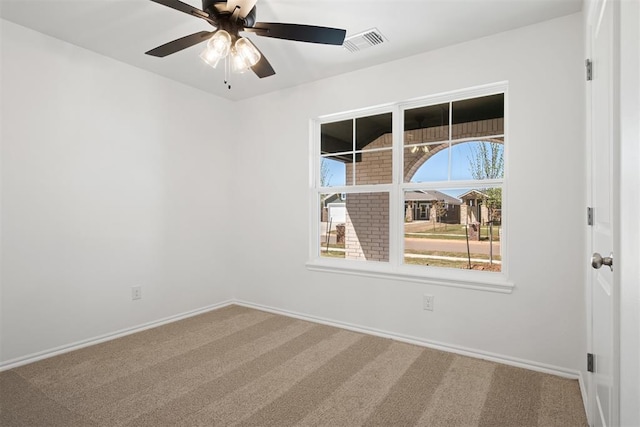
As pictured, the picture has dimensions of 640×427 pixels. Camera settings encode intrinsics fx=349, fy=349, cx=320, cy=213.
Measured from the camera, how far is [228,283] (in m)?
4.28

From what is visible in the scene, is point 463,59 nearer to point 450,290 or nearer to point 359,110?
point 359,110

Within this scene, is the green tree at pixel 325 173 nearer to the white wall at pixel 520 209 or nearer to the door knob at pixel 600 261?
the white wall at pixel 520 209

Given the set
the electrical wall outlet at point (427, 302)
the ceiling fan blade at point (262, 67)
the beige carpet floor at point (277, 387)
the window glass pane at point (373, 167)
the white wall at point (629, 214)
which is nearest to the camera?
the white wall at point (629, 214)

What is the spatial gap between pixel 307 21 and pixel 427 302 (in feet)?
7.96

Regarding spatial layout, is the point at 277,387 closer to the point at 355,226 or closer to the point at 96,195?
the point at 355,226

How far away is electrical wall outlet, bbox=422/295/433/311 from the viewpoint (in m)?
2.99

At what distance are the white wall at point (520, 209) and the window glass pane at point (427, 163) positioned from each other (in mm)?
480

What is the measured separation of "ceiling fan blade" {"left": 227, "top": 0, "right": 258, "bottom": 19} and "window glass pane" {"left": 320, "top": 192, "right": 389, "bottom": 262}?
2.04 m

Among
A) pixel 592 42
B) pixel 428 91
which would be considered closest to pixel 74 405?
pixel 428 91

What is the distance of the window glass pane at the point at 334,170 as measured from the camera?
3.65m

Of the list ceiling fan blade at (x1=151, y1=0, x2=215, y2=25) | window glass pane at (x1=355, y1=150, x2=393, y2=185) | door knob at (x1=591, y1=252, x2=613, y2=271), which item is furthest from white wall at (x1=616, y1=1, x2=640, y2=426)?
window glass pane at (x1=355, y1=150, x2=393, y2=185)

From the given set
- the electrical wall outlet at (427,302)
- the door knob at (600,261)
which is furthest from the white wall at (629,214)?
the electrical wall outlet at (427,302)

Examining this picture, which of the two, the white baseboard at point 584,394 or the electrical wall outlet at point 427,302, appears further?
the electrical wall outlet at point 427,302

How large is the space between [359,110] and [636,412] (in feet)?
9.89
